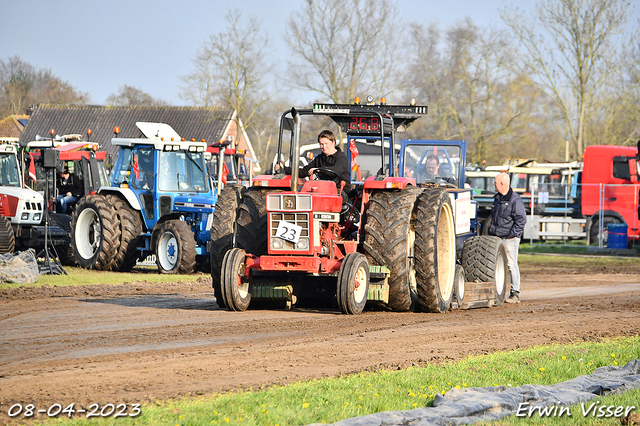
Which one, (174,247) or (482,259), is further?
(174,247)

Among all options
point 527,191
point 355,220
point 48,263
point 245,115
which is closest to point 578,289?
point 355,220

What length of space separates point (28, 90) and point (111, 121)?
58.6 ft

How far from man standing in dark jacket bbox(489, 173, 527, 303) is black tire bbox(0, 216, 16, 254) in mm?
9303

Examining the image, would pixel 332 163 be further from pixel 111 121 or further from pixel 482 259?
pixel 111 121

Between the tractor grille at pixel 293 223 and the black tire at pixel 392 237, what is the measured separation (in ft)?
2.65

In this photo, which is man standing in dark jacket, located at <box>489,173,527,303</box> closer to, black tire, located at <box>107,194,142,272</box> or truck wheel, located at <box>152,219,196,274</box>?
truck wheel, located at <box>152,219,196,274</box>

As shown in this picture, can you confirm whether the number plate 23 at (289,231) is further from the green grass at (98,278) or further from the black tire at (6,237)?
the black tire at (6,237)

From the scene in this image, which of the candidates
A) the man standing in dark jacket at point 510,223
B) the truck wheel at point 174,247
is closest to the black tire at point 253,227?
the man standing in dark jacket at point 510,223

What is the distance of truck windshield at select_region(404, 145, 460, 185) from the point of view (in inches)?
578

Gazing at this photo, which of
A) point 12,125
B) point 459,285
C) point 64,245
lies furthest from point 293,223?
point 12,125

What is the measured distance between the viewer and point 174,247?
16.1 meters

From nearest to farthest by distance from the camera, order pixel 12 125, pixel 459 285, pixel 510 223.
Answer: pixel 459 285 < pixel 510 223 < pixel 12 125

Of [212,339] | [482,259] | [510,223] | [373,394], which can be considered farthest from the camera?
[510,223]

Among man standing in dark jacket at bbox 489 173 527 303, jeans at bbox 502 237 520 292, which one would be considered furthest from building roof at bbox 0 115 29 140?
jeans at bbox 502 237 520 292
